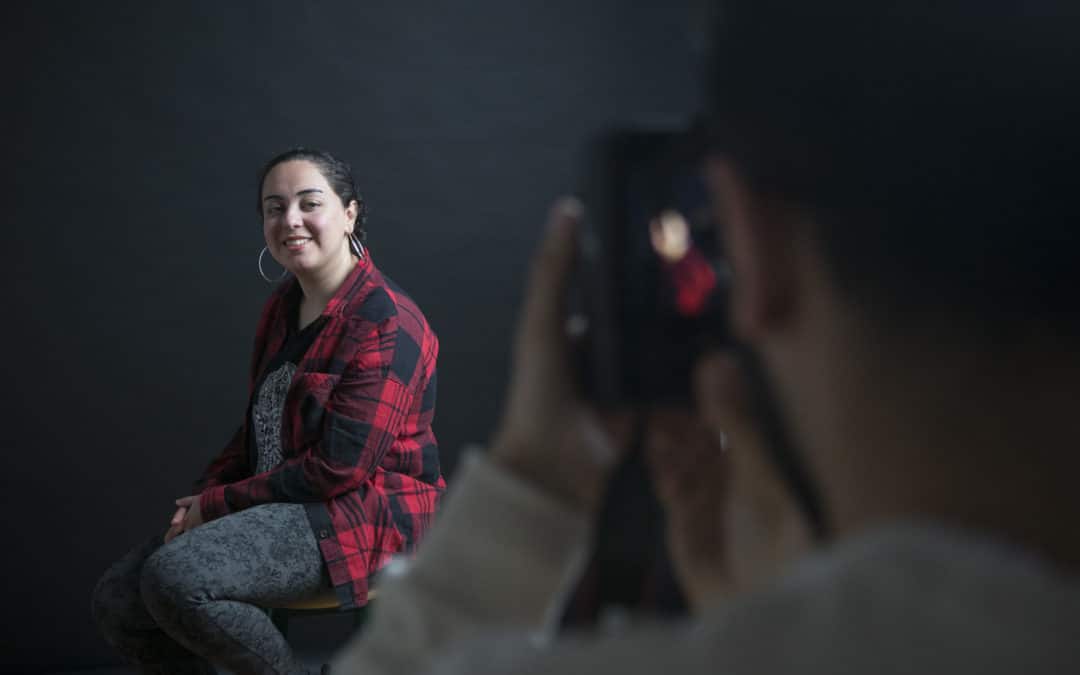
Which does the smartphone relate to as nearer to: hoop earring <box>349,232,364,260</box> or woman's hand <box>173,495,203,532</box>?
woman's hand <box>173,495,203,532</box>

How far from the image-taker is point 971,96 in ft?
1.21

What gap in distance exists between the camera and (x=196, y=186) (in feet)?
8.20

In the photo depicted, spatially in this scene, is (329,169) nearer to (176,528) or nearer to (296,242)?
(296,242)

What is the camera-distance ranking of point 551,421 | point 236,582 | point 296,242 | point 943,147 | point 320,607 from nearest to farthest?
point 943,147
point 551,421
point 236,582
point 320,607
point 296,242

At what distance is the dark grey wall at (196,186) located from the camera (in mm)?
2457

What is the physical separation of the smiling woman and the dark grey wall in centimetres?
83

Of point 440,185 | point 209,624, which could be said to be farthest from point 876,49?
point 440,185

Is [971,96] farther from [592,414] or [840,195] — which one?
[592,414]

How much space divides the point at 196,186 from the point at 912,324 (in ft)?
7.75

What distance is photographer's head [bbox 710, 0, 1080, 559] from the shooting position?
37cm

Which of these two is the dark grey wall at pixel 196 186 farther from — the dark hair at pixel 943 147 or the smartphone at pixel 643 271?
the dark hair at pixel 943 147

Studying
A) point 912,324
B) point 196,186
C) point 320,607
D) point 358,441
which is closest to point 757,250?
point 912,324

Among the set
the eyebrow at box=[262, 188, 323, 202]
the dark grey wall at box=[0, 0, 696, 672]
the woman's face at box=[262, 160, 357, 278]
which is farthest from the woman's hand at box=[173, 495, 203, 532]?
the dark grey wall at box=[0, 0, 696, 672]

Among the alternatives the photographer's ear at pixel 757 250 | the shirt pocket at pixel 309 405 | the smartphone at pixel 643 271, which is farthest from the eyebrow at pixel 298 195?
the photographer's ear at pixel 757 250
